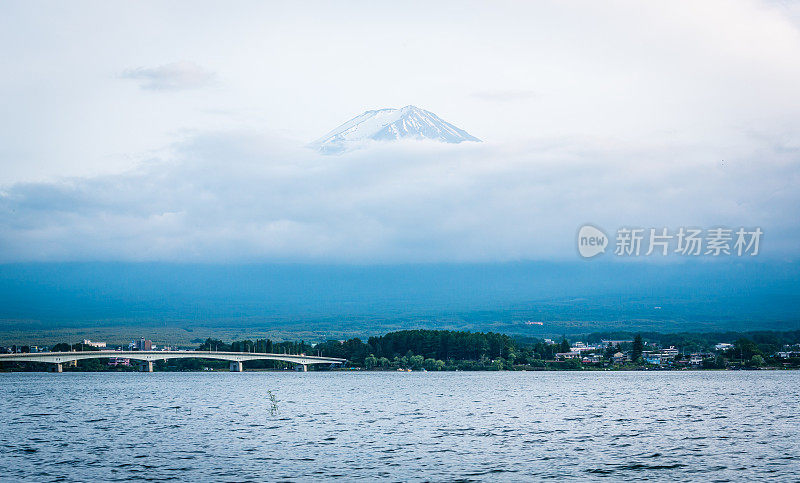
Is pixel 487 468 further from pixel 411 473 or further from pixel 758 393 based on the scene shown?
pixel 758 393

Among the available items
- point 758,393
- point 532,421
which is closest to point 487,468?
point 532,421

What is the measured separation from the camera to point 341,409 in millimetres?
89562

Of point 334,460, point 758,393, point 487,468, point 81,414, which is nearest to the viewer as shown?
point 487,468

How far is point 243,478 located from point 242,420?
33.2 m

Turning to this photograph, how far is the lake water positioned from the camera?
146ft

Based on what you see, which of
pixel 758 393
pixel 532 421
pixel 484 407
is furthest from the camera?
pixel 758 393

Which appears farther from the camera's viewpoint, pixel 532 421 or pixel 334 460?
pixel 532 421

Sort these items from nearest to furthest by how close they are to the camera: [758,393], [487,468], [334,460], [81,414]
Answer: [487,468] → [334,460] → [81,414] → [758,393]

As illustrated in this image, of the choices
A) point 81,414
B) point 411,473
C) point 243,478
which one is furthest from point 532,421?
point 81,414

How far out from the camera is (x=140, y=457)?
50562 millimetres

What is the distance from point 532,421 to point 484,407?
1846 centimetres

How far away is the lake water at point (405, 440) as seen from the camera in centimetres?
4453

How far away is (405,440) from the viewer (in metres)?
58.6

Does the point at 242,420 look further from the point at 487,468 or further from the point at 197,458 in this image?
the point at 487,468
